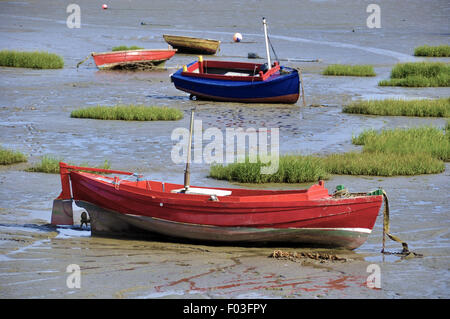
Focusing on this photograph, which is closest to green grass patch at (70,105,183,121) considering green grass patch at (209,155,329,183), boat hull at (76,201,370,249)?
green grass patch at (209,155,329,183)

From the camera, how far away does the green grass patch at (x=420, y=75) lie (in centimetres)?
3140

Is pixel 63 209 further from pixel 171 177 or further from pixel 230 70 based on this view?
pixel 230 70

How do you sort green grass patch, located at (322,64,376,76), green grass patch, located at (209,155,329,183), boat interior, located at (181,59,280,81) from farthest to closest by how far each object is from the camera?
green grass patch, located at (322,64,376,76) → boat interior, located at (181,59,280,81) → green grass patch, located at (209,155,329,183)

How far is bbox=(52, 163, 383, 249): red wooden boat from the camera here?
442 inches

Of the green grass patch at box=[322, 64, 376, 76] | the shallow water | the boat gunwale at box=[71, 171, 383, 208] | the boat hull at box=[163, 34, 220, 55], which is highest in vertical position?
the boat hull at box=[163, 34, 220, 55]

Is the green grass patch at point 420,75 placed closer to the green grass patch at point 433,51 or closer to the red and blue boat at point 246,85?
the red and blue boat at point 246,85

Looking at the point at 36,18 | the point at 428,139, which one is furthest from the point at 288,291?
the point at 36,18

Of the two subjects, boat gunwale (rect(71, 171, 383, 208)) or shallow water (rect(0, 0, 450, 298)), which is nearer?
shallow water (rect(0, 0, 450, 298))

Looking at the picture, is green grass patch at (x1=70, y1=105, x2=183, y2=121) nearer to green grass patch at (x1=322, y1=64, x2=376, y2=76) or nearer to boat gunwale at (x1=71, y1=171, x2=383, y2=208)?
boat gunwale at (x1=71, y1=171, x2=383, y2=208)

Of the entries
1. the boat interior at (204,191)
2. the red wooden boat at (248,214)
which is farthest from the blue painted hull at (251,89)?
the red wooden boat at (248,214)

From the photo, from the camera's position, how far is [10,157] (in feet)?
56.2

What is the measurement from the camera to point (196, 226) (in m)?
11.6

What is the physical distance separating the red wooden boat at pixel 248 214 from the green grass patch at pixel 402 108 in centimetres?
1349

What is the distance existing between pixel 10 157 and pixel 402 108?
12493 millimetres
